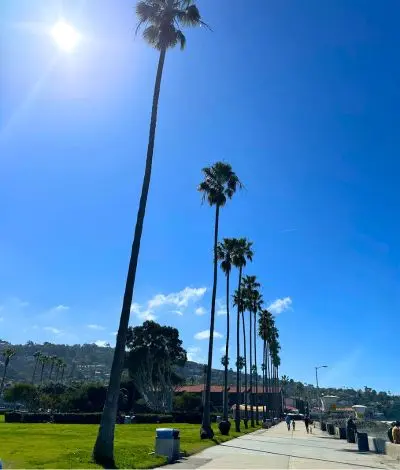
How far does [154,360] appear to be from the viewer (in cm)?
9500

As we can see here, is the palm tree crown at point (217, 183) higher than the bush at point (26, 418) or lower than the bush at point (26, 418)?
higher

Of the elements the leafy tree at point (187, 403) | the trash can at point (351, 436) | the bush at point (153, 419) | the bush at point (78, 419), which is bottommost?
the trash can at point (351, 436)

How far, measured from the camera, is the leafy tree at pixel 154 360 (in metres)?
93.3

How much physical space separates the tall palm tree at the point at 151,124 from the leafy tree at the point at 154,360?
77.6 meters

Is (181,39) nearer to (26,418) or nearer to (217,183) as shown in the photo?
(217,183)

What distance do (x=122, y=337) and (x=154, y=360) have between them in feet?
261

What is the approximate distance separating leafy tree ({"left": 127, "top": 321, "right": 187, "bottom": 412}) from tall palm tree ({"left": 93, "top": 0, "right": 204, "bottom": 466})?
77.6m

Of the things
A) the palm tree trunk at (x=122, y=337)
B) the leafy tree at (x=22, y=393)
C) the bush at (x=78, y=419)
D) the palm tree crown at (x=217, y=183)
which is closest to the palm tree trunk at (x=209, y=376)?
the palm tree crown at (x=217, y=183)

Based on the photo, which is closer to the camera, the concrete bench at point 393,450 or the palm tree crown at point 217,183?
the concrete bench at point 393,450

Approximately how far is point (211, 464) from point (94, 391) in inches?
3221

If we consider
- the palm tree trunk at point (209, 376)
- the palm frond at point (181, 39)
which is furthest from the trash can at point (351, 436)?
the palm frond at point (181, 39)

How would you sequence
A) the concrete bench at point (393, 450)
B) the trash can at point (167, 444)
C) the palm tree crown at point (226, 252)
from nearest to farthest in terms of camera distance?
the trash can at point (167, 444) < the concrete bench at point (393, 450) < the palm tree crown at point (226, 252)

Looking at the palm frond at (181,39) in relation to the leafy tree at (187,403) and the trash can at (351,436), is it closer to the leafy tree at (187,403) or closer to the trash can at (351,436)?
the trash can at (351,436)

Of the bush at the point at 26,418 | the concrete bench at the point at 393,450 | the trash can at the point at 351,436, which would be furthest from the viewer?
the bush at the point at 26,418
